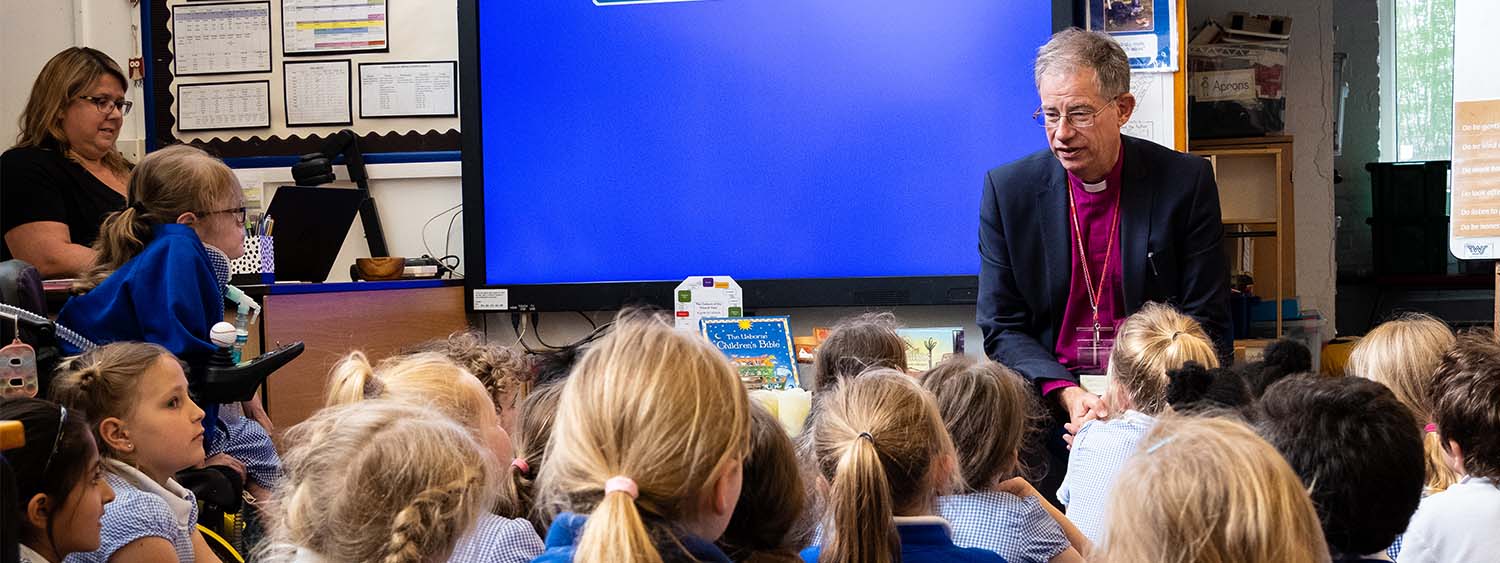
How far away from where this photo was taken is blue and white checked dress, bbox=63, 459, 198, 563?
82.3 inches

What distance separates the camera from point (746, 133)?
4406 mm

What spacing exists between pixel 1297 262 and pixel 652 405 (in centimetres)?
596

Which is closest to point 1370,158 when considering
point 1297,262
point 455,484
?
point 1297,262

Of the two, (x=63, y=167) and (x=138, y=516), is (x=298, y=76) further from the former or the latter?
(x=138, y=516)

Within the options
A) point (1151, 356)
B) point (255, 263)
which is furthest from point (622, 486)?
point (255, 263)

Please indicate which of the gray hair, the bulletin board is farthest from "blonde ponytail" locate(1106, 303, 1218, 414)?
the bulletin board

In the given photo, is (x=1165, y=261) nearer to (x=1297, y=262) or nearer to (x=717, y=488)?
(x=717, y=488)

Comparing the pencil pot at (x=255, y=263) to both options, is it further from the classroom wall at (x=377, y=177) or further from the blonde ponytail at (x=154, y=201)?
the classroom wall at (x=377, y=177)

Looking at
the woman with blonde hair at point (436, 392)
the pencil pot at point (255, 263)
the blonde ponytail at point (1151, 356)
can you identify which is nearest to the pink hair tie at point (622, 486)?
the woman with blonde hair at point (436, 392)

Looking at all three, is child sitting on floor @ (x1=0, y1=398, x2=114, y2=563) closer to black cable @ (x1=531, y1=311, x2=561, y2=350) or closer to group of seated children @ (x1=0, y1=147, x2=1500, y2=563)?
group of seated children @ (x1=0, y1=147, x2=1500, y2=563)

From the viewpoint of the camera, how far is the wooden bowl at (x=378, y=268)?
442 centimetres

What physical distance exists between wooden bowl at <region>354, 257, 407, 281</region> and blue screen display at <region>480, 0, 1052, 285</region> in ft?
0.99

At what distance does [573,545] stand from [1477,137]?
2.89 m

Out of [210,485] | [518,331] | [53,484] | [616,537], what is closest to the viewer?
[616,537]
